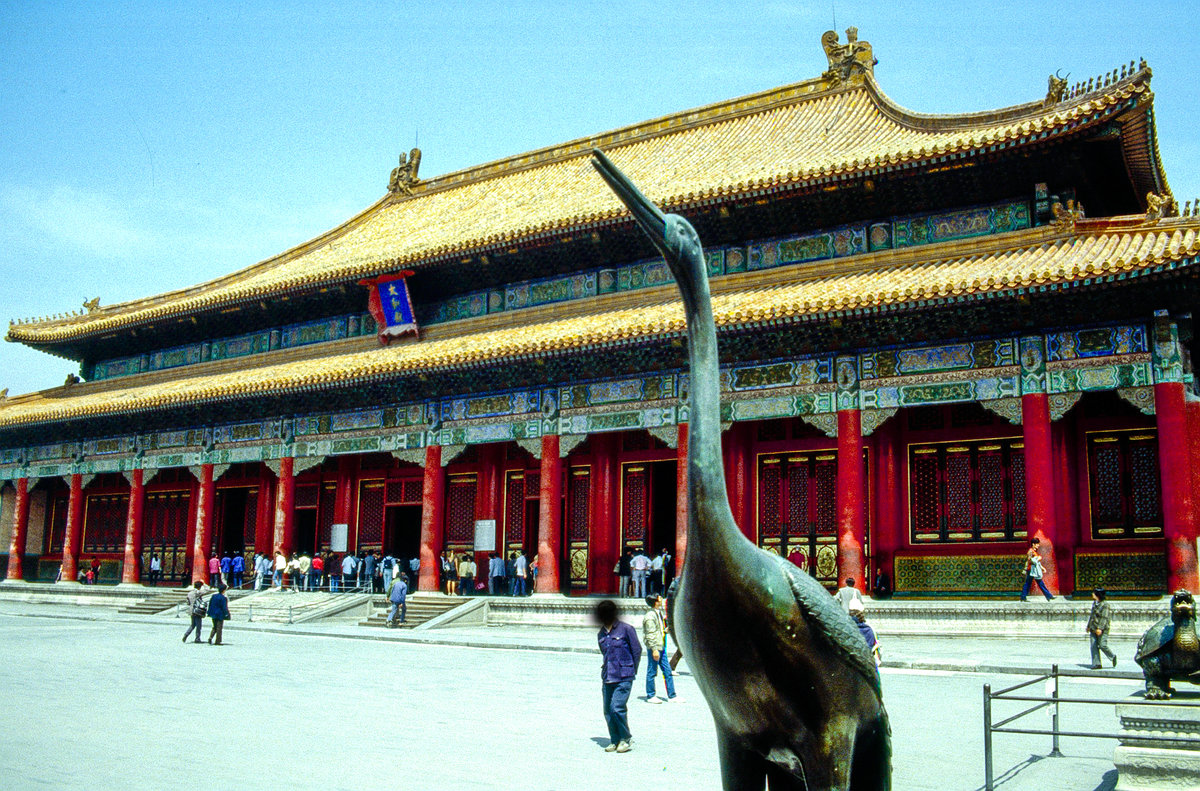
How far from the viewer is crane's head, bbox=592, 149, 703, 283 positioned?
11.5ft

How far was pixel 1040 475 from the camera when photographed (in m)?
16.7

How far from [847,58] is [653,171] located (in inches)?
214

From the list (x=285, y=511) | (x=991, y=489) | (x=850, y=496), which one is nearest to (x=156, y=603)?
(x=285, y=511)

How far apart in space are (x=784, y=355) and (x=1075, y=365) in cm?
505

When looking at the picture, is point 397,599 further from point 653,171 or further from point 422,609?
point 653,171

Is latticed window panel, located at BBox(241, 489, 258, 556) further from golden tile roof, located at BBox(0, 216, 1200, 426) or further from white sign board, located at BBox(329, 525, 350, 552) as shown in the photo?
white sign board, located at BBox(329, 525, 350, 552)

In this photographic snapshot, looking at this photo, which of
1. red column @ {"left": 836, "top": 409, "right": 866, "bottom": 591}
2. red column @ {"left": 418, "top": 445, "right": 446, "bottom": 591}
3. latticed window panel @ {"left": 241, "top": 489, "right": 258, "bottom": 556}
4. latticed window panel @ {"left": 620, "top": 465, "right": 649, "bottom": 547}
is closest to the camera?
red column @ {"left": 836, "top": 409, "right": 866, "bottom": 591}

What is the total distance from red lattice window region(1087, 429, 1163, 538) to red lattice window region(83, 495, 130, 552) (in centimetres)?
2789

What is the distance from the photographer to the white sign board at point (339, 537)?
26531 mm

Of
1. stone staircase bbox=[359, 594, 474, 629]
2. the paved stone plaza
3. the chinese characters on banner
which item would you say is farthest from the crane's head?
the chinese characters on banner

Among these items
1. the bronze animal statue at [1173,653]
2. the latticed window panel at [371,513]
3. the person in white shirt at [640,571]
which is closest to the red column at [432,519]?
the latticed window panel at [371,513]

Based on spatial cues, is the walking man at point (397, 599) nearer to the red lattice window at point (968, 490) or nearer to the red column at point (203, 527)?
the red column at point (203, 527)

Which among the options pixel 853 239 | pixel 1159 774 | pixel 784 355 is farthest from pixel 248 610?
pixel 1159 774

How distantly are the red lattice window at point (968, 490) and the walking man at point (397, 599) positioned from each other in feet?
33.6
